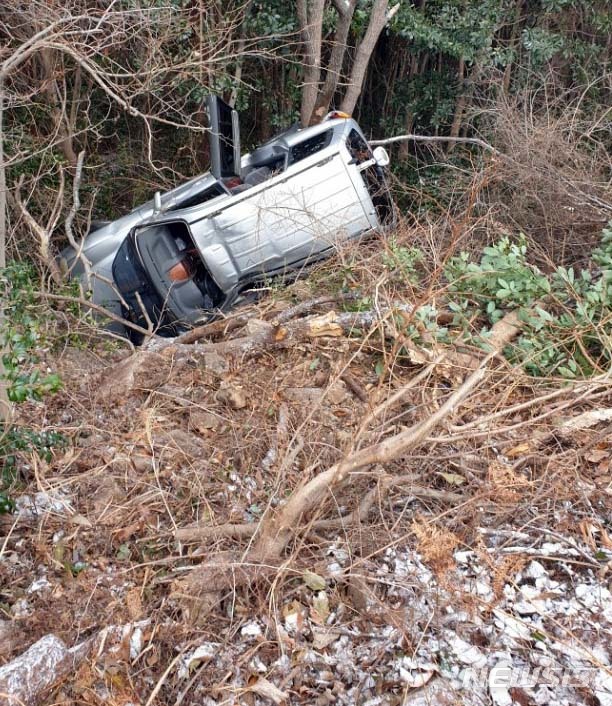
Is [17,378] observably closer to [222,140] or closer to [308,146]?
[222,140]

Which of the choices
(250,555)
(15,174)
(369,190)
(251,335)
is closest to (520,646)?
(250,555)

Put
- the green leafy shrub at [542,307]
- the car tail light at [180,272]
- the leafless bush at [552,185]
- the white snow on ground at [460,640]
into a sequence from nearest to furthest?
the white snow on ground at [460,640], the green leafy shrub at [542,307], the leafless bush at [552,185], the car tail light at [180,272]

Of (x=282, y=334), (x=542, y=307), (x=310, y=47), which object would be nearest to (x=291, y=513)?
(x=282, y=334)

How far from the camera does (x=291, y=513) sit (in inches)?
108

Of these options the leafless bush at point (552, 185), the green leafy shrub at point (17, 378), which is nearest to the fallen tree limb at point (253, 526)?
the green leafy shrub at point (17, 378)

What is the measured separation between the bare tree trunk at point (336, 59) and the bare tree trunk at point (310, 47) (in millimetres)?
105

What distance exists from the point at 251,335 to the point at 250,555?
88.4 inches

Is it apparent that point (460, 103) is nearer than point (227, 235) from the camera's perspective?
No

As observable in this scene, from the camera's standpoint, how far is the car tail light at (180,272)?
6.21 meters

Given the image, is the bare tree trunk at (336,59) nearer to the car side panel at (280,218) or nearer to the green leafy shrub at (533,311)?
the car side panel at (280,218)

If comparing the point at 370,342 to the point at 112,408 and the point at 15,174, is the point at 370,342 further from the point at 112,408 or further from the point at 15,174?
the point at 15,174

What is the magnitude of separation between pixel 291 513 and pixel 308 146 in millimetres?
5005

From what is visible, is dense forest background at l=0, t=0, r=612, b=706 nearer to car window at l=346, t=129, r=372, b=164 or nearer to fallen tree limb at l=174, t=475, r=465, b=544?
fallen tree limb at l=174, t=475, r=465, b=544

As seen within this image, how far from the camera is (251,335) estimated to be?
15.8 ft
